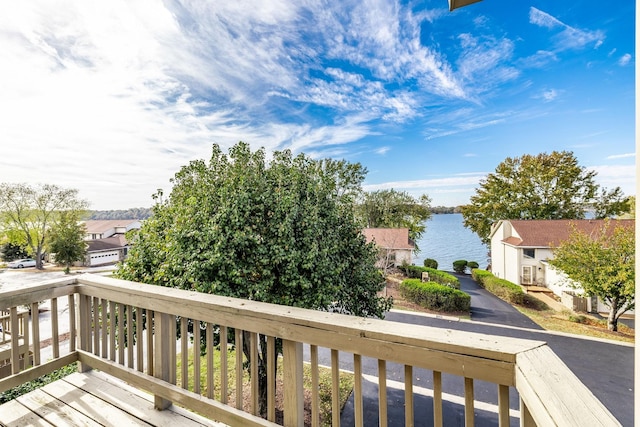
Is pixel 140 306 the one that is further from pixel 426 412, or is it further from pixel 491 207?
pixel 491 207

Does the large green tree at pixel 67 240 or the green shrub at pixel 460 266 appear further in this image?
the green shrub at pixel 460 266

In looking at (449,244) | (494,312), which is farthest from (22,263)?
(449,244)

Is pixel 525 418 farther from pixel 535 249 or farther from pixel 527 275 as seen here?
pixel 527 275

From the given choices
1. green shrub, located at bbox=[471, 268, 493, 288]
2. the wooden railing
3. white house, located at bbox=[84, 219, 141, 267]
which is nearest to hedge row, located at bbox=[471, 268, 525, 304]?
green shrub, located at bbox=[471, 268, 493, 288]

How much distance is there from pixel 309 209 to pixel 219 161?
1347 mm

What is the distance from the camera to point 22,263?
14.4 meters

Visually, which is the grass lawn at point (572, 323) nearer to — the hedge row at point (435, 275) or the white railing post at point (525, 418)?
the hedge row at point (435, 275)

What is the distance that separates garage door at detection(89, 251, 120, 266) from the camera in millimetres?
17312

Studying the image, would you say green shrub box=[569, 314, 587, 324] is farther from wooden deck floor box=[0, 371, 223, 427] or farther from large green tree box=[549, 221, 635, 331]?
wooden deck floor box=[0, 371, 223, 427]

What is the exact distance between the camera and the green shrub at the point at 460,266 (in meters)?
18.4

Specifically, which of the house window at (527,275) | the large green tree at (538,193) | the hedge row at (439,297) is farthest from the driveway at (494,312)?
the large green tree at (538,193)

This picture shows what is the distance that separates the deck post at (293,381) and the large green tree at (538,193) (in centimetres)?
2021

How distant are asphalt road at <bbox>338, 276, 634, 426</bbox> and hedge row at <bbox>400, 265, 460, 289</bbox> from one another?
8.10 feet

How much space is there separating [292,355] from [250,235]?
7.12ft
